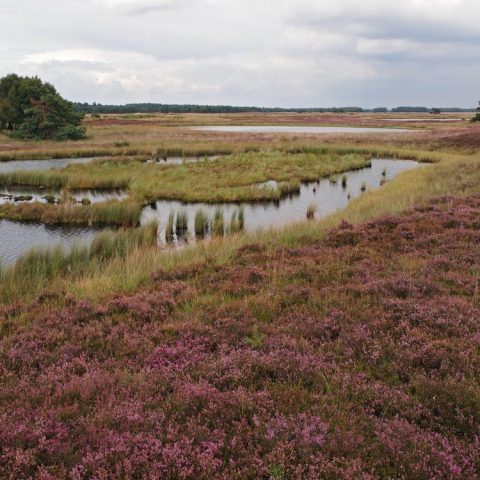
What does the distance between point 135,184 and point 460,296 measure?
30513 millimetres

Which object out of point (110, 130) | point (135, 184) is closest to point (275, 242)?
point (135, 184)

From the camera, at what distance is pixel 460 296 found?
29.1ft

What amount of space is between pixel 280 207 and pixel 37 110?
206ft

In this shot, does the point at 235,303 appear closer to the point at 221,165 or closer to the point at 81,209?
the point at 81,209

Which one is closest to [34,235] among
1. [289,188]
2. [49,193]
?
[49,193]

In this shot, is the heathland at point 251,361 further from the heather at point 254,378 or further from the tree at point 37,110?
the tree at point 37,110

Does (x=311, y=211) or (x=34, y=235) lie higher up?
(x=311, y=211)

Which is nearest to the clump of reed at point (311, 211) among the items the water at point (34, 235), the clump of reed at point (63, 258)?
the clump of reed at point (63, 258)

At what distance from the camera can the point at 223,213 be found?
2591cm

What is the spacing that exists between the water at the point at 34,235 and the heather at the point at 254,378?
1197cm

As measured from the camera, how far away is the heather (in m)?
4.62

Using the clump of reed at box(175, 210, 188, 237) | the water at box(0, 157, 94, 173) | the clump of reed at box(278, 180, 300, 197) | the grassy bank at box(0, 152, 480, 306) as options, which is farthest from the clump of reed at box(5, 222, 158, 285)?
the water at box(0, 157, 94, 173)

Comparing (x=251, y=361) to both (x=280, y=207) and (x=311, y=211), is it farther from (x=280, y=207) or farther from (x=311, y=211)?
(x=280, y=207)

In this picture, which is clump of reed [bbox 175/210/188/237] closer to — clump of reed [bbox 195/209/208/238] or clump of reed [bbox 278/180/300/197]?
clump of reed [bbox 195/209/208/238]
